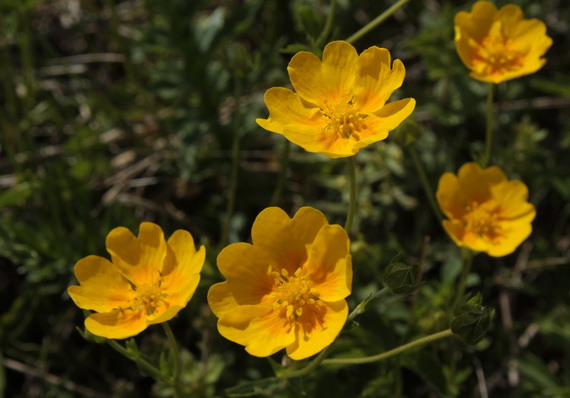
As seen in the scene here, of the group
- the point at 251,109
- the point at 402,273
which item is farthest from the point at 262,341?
the point at 251,109

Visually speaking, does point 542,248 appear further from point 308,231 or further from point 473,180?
point 308,231

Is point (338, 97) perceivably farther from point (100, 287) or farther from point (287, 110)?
point (100, 287)

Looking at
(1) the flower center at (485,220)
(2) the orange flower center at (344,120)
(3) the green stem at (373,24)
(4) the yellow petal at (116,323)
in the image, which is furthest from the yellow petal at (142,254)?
(1) the flower center at (485,220)

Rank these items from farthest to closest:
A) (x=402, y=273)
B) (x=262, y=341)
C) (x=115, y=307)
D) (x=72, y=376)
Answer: (x=72, y=376), (x=115, y=307), (x=262, y=341), (x=402, y=273)

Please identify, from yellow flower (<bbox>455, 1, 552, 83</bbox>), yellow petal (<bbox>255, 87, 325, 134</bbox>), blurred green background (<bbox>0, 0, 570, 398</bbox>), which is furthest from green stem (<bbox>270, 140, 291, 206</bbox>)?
yellow flower (<bbox>455, 1, 552, 83</bbox>)

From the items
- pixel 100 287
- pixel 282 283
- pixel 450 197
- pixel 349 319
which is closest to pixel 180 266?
pixel 100 287

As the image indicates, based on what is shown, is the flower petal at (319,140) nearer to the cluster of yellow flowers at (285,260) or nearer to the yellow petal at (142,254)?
the cluster of yellow flowers at (285,260)
